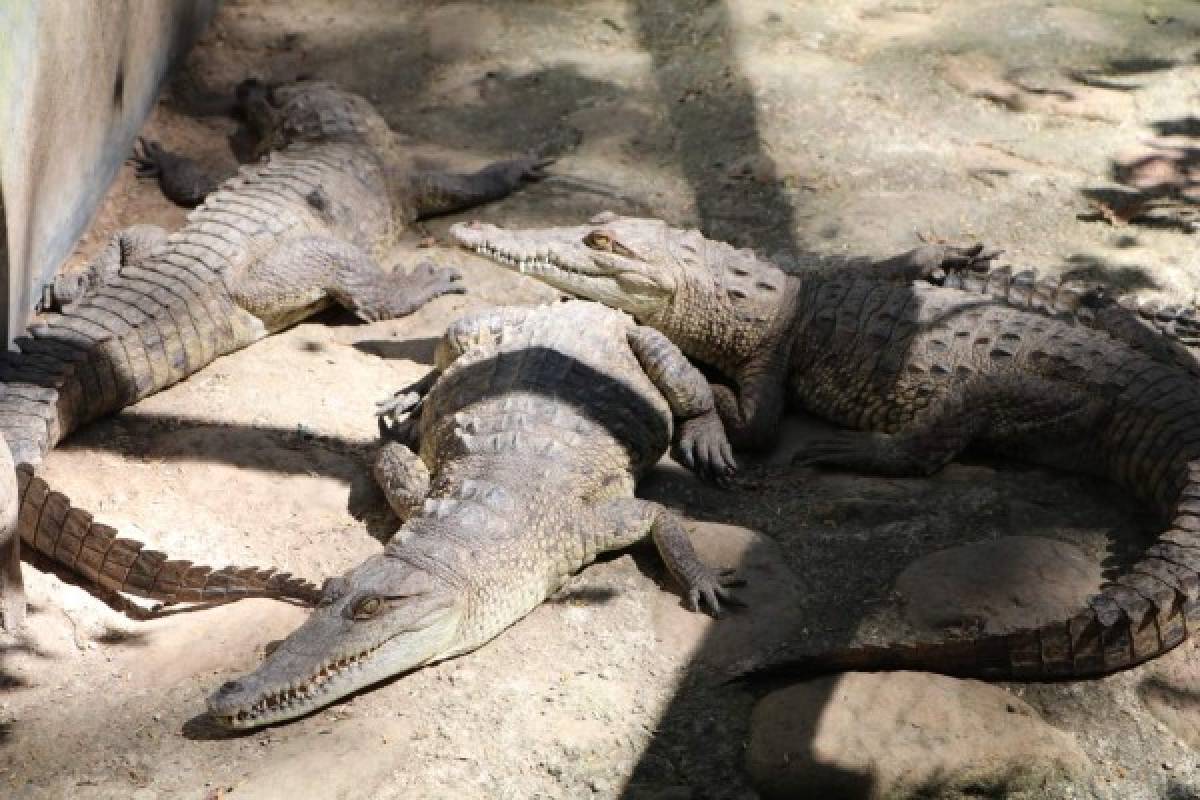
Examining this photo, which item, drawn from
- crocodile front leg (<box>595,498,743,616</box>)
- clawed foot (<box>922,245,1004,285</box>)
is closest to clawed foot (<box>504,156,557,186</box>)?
clawed foot (<box>922,245,1004,285</box>)

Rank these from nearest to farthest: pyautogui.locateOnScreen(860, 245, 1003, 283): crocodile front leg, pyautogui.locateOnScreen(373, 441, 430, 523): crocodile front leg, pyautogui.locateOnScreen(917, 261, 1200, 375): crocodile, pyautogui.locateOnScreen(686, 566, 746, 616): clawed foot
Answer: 1. pyautogui.locateOnScreen(686, 566, 746, 616): clawed foot
2. pyautogui.locateOnScreen(373, 441, 430, 523): crocodile front leg
3. pyautogui.locateOnScreen(917, 261, 1200, 375): crocodile
4. pyautogui.locateOnScreen(860, 245, 1003, 283): crocodile front leg

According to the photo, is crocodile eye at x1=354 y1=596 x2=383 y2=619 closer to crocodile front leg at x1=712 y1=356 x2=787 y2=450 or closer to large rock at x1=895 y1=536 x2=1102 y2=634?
large rock at x1=895 y1=536 x2=1102 y2=634

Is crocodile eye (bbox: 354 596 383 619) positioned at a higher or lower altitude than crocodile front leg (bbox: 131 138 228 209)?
higher

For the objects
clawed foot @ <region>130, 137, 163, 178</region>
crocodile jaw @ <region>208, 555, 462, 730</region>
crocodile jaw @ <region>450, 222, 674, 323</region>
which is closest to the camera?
crocodile jaw @ <region>208, 555, 462, 730</region>

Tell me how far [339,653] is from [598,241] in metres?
2.45

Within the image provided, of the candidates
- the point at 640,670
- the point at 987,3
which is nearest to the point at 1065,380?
the point at 640,670

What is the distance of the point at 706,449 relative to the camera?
511cm

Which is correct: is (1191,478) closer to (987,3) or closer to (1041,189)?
(1041,189)

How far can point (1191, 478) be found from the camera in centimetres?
439

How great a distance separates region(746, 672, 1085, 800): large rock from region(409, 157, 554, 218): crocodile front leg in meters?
Answer: 3.76

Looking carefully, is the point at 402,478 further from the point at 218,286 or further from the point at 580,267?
the point at 218,286

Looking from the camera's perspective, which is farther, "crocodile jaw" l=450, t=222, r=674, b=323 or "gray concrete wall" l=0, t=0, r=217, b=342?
"crocodile jaw" l=450, t=222, r=674, b=323

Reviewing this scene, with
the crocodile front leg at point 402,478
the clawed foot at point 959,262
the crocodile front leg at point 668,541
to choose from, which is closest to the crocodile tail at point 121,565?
the crocodile front leg at point 402,478

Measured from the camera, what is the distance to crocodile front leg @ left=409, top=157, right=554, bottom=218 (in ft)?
22.6
